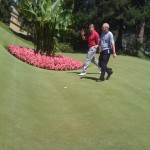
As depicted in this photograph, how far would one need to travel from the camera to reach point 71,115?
10203mm

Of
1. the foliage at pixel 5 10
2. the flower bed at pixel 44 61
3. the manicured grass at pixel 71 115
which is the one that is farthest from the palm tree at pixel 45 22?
the foliage at pixel 5 10

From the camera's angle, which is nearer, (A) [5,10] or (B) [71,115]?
(B) [71,115]

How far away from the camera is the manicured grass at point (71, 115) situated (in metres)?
8.10

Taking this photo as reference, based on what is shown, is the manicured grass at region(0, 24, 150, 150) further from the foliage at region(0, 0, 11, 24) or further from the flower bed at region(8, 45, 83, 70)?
the foliage at region(0, 0, 11, 24)

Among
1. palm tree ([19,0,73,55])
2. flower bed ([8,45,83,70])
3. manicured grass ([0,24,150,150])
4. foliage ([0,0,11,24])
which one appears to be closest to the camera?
manicured grass ([0,24,150,150])

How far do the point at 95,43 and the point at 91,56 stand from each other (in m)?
0.52

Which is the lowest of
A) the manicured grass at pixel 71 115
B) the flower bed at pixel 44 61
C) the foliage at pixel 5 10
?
the flower bed at pixel 44 61

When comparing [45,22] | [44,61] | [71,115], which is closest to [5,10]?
[45,22]

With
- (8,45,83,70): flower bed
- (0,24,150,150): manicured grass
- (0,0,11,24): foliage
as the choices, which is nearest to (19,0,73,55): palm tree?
(8,45,83,70): flower bed

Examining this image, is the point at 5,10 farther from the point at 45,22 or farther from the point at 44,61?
the point at 44,61

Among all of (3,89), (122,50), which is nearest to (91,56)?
(3,89)

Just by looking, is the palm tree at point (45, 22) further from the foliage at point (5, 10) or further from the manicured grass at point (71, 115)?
the foliage at point (5, 10)

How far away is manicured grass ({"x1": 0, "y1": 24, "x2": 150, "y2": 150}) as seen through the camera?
26.6ft

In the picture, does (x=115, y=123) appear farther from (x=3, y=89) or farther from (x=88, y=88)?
(x=88, y=88)
